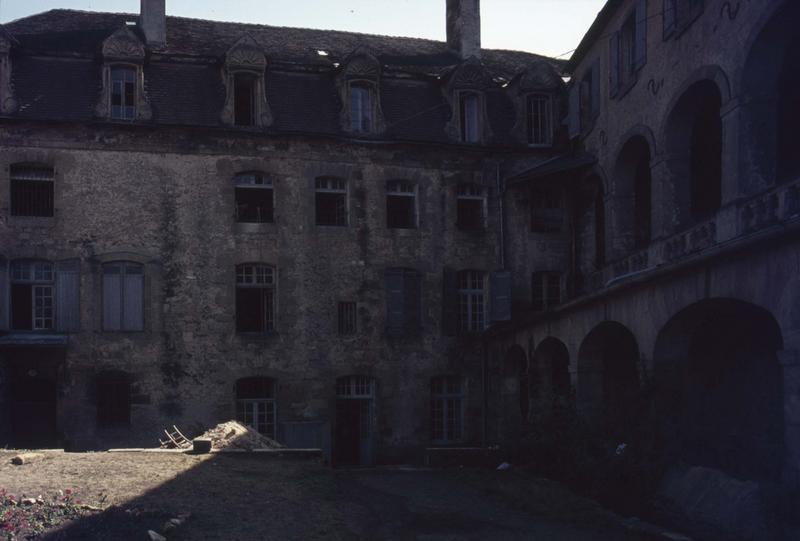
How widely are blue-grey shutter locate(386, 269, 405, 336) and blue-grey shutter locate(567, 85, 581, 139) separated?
658 centimetres

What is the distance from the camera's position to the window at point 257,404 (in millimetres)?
23578

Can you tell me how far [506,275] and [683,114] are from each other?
27.1ft

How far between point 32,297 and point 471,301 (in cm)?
1185

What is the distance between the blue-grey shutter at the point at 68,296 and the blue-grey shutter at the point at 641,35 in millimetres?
14682

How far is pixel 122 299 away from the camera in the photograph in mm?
22969

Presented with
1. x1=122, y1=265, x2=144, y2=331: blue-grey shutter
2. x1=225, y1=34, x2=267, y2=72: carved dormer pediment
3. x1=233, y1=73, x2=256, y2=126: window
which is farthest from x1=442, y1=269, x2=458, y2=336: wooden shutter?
x1=122, y1=265, x2=144, y2=331: blue-grey shutter

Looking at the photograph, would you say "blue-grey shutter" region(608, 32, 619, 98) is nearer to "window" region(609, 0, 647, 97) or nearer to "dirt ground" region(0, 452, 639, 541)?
"window" region(609, 0, 647, 97)

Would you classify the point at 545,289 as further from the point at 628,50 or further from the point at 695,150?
the point at 628,50

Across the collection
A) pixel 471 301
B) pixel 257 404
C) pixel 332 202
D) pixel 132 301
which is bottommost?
pixel 257 404

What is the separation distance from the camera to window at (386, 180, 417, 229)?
997 inches

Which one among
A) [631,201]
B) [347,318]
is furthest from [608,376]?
[347,318]

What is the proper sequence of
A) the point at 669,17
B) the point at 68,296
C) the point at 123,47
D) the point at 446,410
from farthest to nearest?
the point at 446,410 → the point at 123,47 → the point at 68,296 → the point at 669,17

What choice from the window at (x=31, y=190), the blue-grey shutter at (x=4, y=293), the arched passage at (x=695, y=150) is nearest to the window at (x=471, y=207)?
the arched passage at (x=695, y=150)

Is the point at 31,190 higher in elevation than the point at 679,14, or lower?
lower
